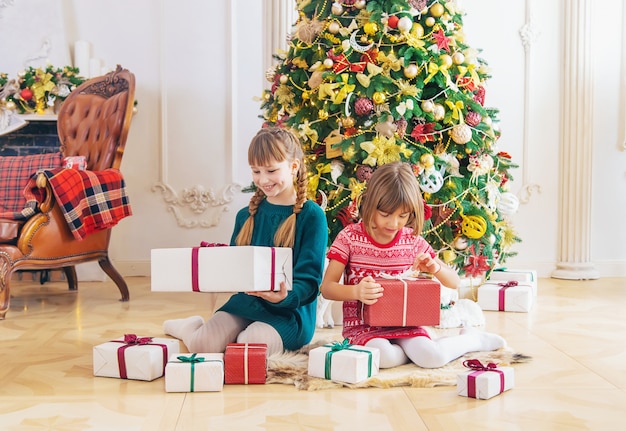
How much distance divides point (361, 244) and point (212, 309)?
1.28 metres

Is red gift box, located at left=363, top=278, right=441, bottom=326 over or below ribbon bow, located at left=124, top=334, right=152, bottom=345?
over

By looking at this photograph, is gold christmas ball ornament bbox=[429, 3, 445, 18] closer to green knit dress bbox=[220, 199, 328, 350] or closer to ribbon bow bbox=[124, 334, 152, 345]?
green knit dress bbox=[220, 199, 328, 350]

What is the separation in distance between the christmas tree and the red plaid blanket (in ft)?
3.21

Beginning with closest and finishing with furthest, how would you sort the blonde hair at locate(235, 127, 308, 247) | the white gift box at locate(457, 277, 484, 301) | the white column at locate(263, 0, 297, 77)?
the blonde hair at locate(235, 127, 308, 247) < the white gift box at locate(457, 277, 484, 301) < the white column at locate(263, 0, 297, 77)

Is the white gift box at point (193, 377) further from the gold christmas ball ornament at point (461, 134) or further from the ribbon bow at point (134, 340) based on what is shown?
the gold christmas ball ornament at point (461, 134)

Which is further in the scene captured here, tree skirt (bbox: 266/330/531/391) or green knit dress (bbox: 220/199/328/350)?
green knit dress (bbox: 220/199/328/350)

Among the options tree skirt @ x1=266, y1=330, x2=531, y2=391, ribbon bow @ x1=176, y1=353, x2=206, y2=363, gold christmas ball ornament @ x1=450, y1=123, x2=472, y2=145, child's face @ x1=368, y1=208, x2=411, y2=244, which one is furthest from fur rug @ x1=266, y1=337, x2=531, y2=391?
gold christmas ball ornament @ x1=450, y1=123, x2=472, y2=145

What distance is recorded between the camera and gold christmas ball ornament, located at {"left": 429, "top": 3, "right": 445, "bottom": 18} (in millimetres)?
3004

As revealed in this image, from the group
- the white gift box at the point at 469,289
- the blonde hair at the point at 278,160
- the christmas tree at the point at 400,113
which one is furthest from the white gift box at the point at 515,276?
the blonde hair at the point at 278,160

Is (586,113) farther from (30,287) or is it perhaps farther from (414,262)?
(30,287)

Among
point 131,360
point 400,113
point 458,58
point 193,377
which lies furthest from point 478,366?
point 458,58

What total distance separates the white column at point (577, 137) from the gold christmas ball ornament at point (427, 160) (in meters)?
1.97

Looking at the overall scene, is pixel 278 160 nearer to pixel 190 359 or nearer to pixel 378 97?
pixel 190 359

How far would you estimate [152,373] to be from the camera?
82.0 inches
